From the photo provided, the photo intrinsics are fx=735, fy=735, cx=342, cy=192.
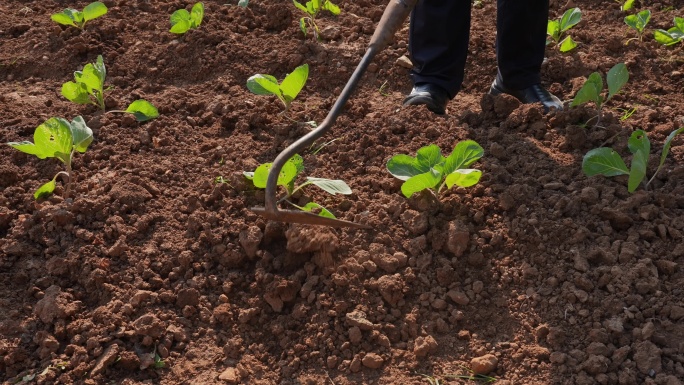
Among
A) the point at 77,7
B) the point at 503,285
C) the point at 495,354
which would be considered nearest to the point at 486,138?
the point at 503,285

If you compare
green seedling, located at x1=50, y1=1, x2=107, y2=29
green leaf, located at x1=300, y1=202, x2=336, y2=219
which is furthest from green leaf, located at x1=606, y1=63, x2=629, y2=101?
green seedling, located at x1=50, y1=1, x2=107, y2=29

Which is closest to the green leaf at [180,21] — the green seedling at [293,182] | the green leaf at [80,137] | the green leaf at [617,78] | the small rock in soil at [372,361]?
the green leaf at [80,137]

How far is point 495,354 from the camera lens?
2.05m

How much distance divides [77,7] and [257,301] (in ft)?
7.72

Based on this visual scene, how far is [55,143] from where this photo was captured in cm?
253

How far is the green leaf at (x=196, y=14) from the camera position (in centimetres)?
340

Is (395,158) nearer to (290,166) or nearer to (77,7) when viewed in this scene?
(290,166)

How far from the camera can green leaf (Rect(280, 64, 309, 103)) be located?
2760 millimetres

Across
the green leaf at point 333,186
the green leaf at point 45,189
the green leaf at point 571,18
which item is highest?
the green leaf at point 571,18

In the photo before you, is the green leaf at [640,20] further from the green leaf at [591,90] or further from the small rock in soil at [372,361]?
the small rock in soil at [372,361]

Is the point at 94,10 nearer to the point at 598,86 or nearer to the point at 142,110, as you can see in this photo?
the point at 142,110

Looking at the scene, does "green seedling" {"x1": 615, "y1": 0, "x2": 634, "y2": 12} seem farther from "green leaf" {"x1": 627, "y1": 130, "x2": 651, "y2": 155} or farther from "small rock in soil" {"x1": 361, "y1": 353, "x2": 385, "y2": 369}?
"small rock in soil" {"x1": 361, "y1": 353, "x2": 385, "y2": 369}

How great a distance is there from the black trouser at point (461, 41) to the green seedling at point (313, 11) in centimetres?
60

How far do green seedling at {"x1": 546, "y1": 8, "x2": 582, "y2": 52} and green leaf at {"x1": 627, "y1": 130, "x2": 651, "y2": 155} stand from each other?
33.7 inches
